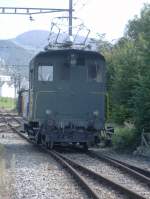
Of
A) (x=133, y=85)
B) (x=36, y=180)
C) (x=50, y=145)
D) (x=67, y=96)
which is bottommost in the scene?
(x=36, y=180)

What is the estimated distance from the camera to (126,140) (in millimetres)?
22328

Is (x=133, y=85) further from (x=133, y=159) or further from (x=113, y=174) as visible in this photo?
(x=113, y=174)

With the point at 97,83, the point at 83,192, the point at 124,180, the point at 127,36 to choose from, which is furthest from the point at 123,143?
the point at 127,36

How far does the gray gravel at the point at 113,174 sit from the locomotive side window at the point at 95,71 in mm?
3072

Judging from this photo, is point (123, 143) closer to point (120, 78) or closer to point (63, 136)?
point (63, 136)

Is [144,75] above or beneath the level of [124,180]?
above

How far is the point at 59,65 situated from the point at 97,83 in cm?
161

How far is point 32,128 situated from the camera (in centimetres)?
2248

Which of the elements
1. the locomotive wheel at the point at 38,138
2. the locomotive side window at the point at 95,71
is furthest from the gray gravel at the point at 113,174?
the locomotive side window at the point at 95,71

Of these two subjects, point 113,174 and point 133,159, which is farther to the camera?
point 133,159

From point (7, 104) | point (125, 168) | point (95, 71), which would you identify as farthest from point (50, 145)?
point (7, 104)

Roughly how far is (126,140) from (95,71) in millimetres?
3053

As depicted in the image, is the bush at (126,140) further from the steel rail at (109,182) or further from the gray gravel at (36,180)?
the steel rail at (109,182)

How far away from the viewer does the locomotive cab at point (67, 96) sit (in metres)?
20.7
